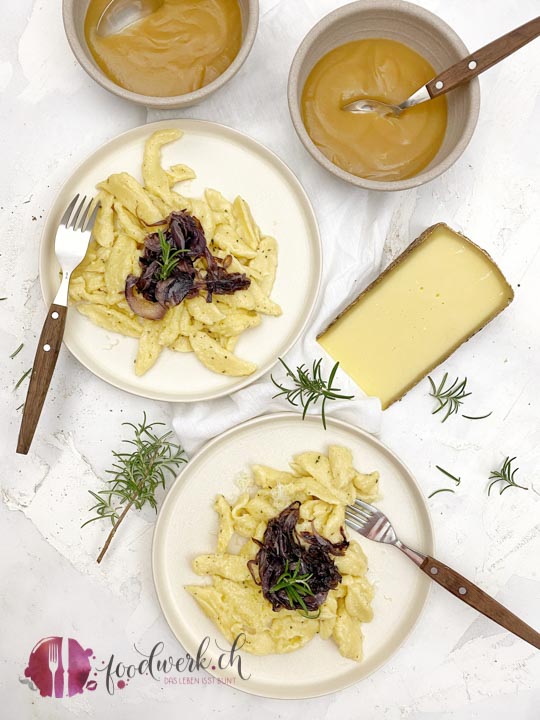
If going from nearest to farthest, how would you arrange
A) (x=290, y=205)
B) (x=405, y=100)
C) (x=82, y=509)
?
(x=405, y=100), (x=290, y=205), (x=82, y=509)

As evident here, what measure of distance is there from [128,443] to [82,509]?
11.3 inches

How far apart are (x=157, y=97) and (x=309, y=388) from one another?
102 cm

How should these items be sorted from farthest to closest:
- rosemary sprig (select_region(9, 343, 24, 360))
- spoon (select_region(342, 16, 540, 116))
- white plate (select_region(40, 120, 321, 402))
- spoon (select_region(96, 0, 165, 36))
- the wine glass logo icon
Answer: the wine glass logo icon, rosemary sprig (select_region(9, 343, 24, 360)), white plate (select_region(40, 120, 321, 402)), spoon (select_region(96, 0, 165, 36)), spoon (select_region(342, 16, 540, 116))

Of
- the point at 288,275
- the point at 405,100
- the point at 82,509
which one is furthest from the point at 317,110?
the point at 82,509

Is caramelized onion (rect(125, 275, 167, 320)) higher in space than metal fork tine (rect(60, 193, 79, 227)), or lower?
lower

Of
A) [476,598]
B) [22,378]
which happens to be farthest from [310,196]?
[476,598]

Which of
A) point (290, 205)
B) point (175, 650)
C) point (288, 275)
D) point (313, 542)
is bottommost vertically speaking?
point (175, 650)

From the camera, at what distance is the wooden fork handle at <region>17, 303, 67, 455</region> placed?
81.7 inches

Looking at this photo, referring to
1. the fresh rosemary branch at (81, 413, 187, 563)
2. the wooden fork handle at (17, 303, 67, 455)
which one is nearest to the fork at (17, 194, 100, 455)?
the wooden fork handle at (17, 303, 67, 455)

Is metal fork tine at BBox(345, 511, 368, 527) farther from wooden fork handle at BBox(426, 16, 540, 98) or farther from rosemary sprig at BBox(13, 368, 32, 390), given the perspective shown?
wooden fork handle at BBox(426, 16, 540, 98)

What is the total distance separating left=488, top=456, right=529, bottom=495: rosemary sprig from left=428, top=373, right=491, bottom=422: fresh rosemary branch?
18cm

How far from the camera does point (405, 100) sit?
6.70 feet

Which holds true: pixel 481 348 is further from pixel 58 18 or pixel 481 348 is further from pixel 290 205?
pixel 58 18

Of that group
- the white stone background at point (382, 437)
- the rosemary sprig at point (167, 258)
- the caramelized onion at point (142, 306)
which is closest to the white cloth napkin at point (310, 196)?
the white stone background at point (382, 437)
